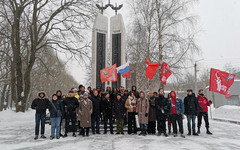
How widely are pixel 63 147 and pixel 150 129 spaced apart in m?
3.69

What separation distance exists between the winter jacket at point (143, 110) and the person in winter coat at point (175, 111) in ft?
3.07

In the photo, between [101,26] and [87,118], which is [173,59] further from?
[87,118]

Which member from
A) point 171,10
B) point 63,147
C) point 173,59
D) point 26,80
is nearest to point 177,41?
point 173,59

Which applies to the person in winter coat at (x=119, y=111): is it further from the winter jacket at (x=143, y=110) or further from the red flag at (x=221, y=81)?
the red flag at (x=221, y=81)

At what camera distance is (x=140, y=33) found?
16078 millimetres

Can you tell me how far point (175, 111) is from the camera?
23.8 ft

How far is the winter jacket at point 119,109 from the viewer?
297 inches

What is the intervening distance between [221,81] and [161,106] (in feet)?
12.4


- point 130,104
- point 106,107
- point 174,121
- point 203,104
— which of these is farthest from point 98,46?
point 203,104

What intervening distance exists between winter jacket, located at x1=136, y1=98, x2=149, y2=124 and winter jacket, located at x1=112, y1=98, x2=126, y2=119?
617mm

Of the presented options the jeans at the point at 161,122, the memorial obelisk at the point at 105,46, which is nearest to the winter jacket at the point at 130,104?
the jeans at the point at 161,122

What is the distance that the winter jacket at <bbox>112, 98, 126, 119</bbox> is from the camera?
24.8 feet

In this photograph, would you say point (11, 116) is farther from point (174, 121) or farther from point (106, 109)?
point (174, 121)

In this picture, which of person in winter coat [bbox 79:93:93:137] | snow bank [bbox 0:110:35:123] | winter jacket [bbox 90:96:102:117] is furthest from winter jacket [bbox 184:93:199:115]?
snow bank [bbox 0:110:35:123]
